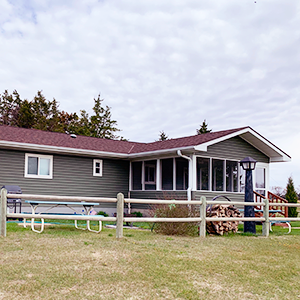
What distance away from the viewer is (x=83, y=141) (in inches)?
711

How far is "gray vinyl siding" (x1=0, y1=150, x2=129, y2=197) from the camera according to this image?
48.6 ft

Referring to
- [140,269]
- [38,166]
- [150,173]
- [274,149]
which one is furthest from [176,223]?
[274,149]

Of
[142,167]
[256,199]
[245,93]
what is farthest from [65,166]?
[245,93]

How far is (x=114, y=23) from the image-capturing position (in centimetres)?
1562

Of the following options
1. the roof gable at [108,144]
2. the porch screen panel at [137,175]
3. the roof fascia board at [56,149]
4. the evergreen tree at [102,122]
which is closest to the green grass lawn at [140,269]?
the roof fascia board at [56,149]

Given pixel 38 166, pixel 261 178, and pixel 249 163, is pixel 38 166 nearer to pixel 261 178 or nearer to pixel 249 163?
pixel 249 163

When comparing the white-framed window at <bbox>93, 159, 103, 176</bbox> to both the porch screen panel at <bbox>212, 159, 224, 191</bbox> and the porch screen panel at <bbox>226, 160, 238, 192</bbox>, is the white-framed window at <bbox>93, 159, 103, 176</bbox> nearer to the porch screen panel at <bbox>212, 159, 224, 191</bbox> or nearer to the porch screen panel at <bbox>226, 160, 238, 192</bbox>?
the porch screen panel at <bbox>212, 159, 224, 191</bbox>

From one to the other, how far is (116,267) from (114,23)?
12106mm

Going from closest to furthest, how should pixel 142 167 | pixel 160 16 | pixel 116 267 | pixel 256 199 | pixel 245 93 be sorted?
pixel 116 267
pixel 160 16
pixel 256 199
pixel 142 167
pixel 245 93

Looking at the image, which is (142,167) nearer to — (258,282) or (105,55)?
(105,55)

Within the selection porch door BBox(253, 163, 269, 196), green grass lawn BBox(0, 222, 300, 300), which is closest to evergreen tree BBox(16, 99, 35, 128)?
porch door BBox(253, 163, 269, 196)

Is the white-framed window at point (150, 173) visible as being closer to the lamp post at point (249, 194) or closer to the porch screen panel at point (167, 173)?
the porch screen panel at point (167, 173)

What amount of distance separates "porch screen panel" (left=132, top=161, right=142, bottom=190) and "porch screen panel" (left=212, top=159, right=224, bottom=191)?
381cm

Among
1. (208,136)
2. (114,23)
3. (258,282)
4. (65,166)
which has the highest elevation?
(114,23)
